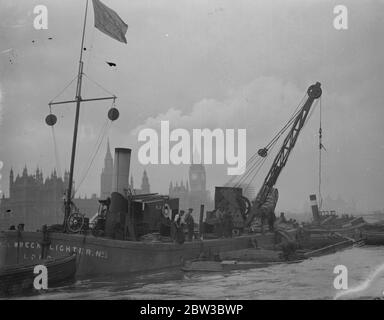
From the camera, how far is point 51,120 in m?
14.8

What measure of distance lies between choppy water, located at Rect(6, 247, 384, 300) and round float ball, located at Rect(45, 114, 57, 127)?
515 centimetres

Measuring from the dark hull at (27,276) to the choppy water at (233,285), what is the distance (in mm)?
366

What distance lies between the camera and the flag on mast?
42.6ft

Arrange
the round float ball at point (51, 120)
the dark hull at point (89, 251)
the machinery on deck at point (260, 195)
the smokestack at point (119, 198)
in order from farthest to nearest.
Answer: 1. the machinery on deck at point (260, 195)
2. the smokestack at point (119, 198)
3. the round float ball at point (51, 120)
4. the dark hull at point (89, 251)

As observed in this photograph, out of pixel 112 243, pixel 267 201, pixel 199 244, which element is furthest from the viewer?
pixel 267 201

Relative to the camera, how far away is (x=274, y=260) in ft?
55.0

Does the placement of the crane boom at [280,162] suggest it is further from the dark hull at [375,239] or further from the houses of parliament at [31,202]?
the houses of parliament at [31,202]

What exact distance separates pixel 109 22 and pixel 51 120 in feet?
12.5

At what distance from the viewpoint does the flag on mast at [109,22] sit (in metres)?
13.0

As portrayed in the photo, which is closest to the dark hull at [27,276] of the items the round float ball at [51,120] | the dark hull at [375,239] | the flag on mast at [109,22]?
the round float ball at [51,120]

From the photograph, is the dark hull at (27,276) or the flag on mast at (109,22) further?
the flag on mast at (109,22)
